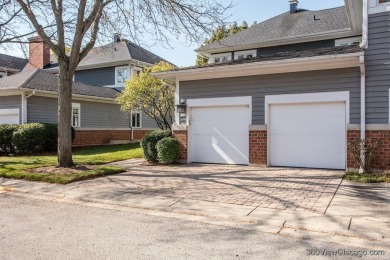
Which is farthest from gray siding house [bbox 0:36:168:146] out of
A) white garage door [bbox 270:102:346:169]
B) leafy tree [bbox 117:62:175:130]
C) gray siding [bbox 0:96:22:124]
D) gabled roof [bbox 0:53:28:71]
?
white garage door [bbox 270:102:346:169]

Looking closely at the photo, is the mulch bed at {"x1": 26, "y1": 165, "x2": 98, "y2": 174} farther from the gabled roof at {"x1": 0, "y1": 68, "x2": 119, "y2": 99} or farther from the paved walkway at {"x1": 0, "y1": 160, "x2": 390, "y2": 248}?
the gabled roof at {"x1": 0, "y1": 68, "x2": 119, "y2": 99}

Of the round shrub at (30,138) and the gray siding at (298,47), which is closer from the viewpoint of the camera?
the round shrub at (30,138)

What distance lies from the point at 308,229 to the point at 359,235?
0.65 meters

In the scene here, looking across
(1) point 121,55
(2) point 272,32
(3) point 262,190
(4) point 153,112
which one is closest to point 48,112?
(4) point 153,112

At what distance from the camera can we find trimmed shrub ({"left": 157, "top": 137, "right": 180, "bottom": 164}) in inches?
450

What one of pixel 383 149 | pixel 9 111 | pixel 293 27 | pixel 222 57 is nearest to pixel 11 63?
pixel 9 111

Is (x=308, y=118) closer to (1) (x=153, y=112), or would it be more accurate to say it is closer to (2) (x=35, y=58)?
(1) (x=153, y=112)

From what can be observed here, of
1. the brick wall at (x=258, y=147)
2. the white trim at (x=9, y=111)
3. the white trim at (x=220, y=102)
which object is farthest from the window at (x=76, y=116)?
the brick wall at (x=258, y=147)

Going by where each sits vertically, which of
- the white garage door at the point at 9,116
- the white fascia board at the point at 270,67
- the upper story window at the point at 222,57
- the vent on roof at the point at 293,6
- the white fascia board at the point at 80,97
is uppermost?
the vent on roof at the point at 293,6

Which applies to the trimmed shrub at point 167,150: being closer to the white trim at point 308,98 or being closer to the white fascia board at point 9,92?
the white trim at point 308,98

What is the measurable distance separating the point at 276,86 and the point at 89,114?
13.1 m

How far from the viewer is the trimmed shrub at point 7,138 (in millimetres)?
15875

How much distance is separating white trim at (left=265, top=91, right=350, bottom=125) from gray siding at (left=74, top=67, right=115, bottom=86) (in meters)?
17.3

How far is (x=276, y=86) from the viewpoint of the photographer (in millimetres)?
10531
